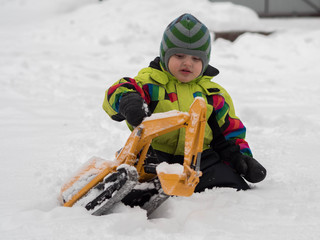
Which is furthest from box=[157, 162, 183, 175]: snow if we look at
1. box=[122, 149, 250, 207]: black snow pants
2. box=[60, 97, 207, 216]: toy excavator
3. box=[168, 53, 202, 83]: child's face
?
box=[168, 53, 202, 83]: child's face

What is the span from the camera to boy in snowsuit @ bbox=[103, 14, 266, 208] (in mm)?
2090

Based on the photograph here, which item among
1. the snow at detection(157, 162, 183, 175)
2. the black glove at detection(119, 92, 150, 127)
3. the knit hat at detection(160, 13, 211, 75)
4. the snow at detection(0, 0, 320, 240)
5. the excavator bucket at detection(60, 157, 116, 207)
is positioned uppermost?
the knit hat at detection(160, 13, 211, 75)

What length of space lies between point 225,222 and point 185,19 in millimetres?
1071

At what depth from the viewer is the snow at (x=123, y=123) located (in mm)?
1611

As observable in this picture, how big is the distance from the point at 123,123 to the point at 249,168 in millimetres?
1447

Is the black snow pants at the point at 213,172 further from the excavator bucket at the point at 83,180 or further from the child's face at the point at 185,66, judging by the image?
the child's face at the point at 185,66

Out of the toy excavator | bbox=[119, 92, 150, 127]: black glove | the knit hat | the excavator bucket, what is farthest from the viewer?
the knit hat

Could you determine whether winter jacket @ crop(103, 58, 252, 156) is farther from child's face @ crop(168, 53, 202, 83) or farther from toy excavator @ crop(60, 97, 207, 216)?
toy excavator @ crop(60, 97, 207, 216)

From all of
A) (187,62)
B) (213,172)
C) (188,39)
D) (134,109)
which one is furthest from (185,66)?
(213,172)

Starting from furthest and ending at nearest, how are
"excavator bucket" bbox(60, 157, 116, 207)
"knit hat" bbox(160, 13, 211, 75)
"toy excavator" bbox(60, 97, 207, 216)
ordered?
"knit hat" bbox(160, 13, 211, 75)
"excavator bucket" bbox(60, 157, 116, 207)
"toy excavator" bbox(60, 97, 207, 216)

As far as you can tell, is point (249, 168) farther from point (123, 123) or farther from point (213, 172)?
point (123, 123)

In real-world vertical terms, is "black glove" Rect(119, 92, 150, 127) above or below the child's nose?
below

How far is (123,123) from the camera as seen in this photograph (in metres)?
3.39

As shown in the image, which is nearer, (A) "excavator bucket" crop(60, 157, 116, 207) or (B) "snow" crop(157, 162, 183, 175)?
(B) "snow" crop(157, 162, 183, 175)
